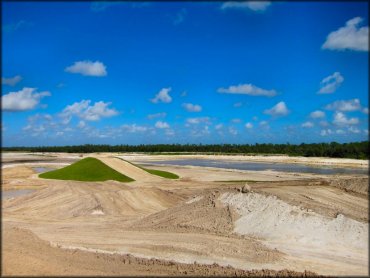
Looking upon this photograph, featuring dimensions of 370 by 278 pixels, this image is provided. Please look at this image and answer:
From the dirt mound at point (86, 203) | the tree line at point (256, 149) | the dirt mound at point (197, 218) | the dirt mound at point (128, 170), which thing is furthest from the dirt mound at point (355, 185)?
the tree line at point (256, 149)

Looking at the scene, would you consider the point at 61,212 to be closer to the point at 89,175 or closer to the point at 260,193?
the point at 260,193

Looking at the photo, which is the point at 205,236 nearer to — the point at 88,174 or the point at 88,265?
the point at 88,265

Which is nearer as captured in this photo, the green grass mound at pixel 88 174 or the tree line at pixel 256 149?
the green grass mound at pixel 88 174

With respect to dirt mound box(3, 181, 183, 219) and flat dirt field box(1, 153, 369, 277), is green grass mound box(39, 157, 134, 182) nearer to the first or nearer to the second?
dirt mound box(3, 181, 183, 219)

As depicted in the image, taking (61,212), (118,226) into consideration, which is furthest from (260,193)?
(61,212)

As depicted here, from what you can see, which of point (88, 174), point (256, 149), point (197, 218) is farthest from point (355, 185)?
point (256, 149)

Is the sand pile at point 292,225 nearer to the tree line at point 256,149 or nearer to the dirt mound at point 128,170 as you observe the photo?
the dirt mound at point 128,170
